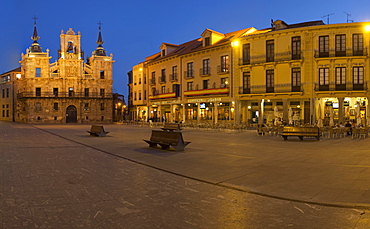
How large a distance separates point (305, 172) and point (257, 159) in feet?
8.55

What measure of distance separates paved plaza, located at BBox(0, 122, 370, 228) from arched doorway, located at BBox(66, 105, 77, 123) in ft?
172

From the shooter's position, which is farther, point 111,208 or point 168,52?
point 168,52

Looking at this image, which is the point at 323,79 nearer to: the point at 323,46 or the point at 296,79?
the point at 296,79

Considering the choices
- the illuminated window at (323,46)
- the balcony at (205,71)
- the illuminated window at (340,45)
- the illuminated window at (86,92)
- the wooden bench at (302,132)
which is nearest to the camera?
the wooden bench at (302,132)

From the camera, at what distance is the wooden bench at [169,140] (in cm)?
1390

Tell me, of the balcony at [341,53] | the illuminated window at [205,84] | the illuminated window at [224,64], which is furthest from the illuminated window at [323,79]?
the illuminated window at [205,84]

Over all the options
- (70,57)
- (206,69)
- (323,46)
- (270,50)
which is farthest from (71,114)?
(323,46)

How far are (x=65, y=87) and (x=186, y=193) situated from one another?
5944cm

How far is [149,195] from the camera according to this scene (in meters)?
6.65

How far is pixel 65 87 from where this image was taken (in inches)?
2397

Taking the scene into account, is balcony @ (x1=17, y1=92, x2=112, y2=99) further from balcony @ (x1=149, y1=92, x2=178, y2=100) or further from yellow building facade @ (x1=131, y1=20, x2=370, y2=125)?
yellow building facade @ (x1=131, y1=20, x2=370, y2=125)

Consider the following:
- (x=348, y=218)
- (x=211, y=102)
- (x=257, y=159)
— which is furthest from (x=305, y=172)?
(x=211, y=102)

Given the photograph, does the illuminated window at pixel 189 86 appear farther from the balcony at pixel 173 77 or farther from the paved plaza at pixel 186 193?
the paved plaza at pixel 186 193

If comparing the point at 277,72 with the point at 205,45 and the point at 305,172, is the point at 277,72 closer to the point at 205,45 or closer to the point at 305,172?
the point at 205,45
